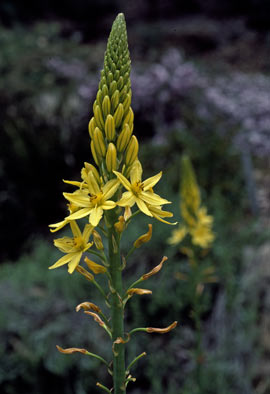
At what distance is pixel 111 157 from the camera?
131 cm

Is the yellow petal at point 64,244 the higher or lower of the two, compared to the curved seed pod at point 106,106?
lower

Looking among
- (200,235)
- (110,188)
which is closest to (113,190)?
(110,188)

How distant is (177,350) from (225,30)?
12.8 m

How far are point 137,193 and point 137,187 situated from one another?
0.02 metres

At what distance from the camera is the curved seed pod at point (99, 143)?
52.2 inches

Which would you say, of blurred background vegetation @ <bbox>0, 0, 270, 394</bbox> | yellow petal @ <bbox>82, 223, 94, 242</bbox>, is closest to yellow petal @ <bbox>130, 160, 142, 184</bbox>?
yellow petal @ <bbox>82, 223, 94, 242</bbox>

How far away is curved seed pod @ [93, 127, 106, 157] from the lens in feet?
4.35

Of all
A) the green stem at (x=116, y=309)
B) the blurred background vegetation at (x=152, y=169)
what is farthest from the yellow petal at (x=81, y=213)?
the blurred background vegetation at (x=152, y=169)

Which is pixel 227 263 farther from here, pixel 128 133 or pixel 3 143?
pixel 3 143

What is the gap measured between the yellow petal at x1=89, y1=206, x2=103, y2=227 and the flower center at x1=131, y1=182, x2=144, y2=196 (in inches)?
5.5

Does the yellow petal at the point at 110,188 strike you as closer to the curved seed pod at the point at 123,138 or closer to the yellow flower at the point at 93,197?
the yellow flower at the point at 93,197

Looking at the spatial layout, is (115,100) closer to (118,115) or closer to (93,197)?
(118,115)

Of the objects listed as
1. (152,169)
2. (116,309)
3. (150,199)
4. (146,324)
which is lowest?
(146,324)

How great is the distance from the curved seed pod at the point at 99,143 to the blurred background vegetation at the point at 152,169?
2064 millimetres
